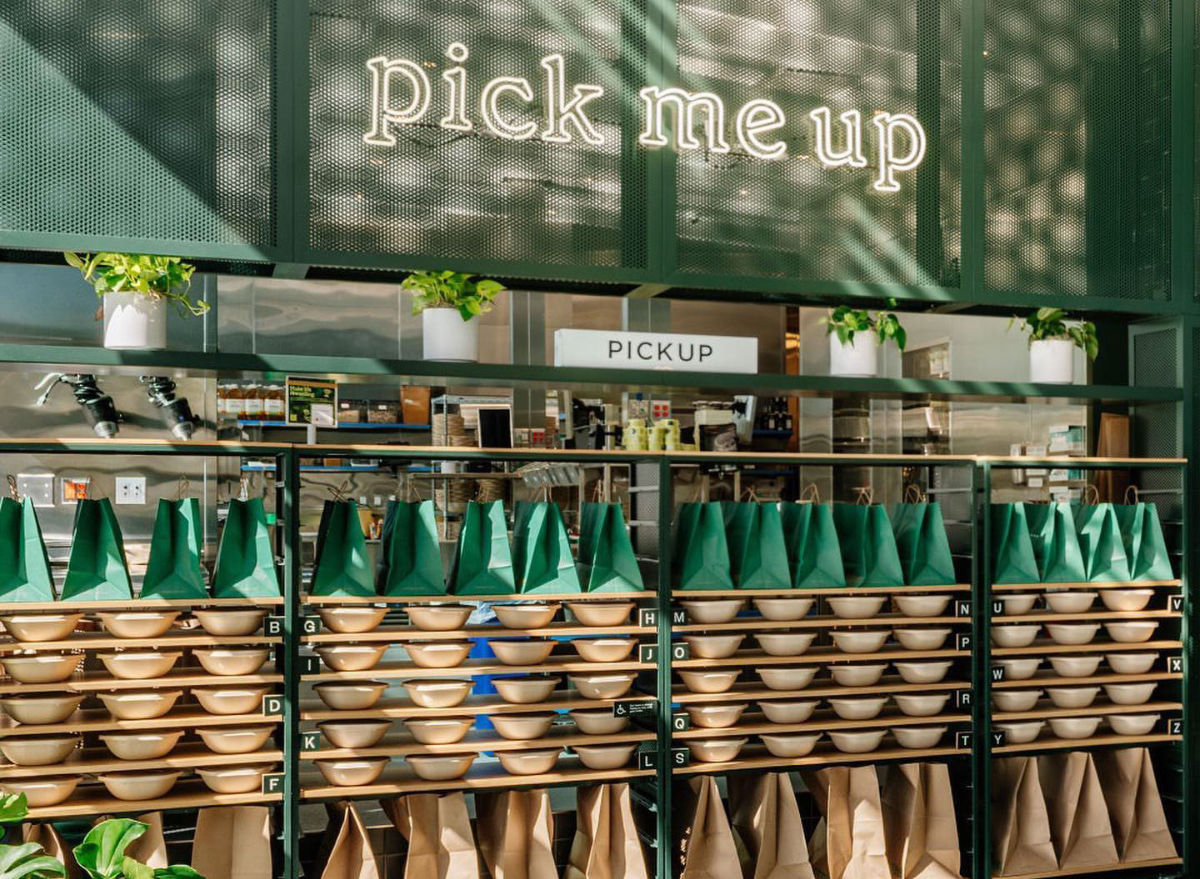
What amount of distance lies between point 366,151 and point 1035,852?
3515 millimetres

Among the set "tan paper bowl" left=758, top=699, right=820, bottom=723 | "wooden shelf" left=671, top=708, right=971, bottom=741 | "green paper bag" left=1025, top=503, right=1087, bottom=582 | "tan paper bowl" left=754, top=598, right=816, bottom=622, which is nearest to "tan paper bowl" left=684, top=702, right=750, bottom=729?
"wooden shelf" left=671, top=708, right=971, bottom=741

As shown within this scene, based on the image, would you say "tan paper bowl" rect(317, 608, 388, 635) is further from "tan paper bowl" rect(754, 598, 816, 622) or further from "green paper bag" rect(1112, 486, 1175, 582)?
"green paper bag" rect(1112, 486, 1175, 582)

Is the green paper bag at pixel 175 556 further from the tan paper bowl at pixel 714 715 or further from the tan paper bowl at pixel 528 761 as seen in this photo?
the tan paper bowl at pixel 714 715

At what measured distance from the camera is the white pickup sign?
392 centimetres

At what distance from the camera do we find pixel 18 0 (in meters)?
3.42

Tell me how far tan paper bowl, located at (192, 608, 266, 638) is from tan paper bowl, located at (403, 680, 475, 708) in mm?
527

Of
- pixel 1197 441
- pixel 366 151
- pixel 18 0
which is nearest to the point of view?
pixel 18 0

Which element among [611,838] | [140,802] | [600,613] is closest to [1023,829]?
Answer: [611,838]

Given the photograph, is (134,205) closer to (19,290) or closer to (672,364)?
(672,364)

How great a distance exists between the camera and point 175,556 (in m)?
3.54

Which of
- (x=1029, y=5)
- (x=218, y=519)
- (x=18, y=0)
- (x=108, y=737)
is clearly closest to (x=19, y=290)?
(x=218, y=519)

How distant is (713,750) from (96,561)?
212cm

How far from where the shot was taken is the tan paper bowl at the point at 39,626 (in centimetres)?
337

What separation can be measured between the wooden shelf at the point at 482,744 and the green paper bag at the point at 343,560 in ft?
1.65
